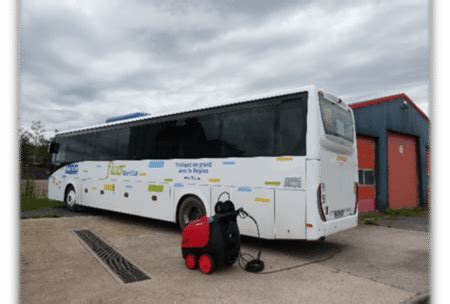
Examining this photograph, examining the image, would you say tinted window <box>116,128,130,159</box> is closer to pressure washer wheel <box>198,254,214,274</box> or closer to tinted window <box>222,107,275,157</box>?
tinted window <box>222,107,275,157</box>

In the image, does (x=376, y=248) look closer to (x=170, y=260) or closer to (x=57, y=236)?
(x=170, y=260)

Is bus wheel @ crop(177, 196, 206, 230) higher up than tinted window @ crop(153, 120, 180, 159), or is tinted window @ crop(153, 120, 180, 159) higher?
tinted window @ crop(153, 120, 180, 159)

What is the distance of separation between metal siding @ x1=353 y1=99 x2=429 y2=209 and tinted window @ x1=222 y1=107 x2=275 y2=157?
813cm

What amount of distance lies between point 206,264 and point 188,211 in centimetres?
308

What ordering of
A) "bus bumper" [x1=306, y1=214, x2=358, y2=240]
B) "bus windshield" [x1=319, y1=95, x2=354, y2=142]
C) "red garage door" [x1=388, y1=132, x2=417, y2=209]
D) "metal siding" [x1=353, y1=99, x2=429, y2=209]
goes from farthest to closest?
"red garage door" [x1=388, y1=132, x2=417, y2=209]
"metal siding" [x1=353, y1=99, x2=429, y2=209]
"bus windshield" [x1=319, y1=95, x2=354, y2=142]
"bus bumper" [x1=306, y1=214, x2=358, y2=240]

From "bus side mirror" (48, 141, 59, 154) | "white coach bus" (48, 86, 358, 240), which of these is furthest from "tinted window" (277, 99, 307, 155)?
"bus side mirror" (48, 141, 59, 154)

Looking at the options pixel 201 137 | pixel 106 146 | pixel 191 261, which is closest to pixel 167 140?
pixel 201 137

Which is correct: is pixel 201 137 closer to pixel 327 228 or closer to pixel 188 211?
pixel 188 211

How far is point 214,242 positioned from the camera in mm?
5211

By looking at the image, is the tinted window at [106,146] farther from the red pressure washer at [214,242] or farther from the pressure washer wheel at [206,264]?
the pressure washer wheel at [206,264]

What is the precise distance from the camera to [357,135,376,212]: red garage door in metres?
13.7

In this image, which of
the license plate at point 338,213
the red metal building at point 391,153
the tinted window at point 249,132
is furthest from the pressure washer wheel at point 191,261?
Answer: the red metal building at point 391,153

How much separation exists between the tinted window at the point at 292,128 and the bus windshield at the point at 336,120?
0.43 meters

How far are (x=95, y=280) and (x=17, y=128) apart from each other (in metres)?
3.68
